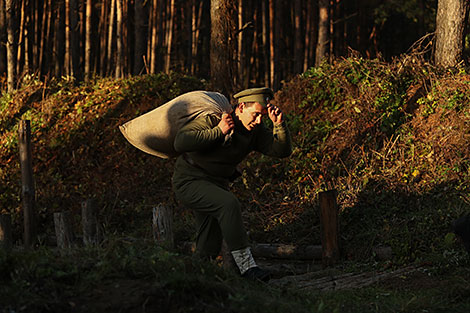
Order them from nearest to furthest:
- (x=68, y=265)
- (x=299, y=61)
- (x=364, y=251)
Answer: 1. (x=68, y=265)
2. (x=364, y=251)
3. (x=299, y=61)

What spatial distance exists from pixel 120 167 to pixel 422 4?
1400 cm

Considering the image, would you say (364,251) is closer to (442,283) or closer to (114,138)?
(442,283)

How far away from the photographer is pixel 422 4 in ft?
74.3

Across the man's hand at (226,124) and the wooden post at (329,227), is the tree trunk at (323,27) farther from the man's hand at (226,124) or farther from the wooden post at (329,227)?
the man's hand at (226,124)

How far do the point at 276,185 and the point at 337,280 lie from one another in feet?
14.6

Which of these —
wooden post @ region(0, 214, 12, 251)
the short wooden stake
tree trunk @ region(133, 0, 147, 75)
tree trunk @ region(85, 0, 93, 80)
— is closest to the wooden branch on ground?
the short wooden stake

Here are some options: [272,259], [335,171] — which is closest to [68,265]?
[272,259]

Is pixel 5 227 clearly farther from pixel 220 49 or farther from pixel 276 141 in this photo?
pixel 220 49

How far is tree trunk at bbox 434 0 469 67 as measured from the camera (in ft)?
43.6

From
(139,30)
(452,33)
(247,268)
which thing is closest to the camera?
(247,268)

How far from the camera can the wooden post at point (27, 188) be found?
9.66 m

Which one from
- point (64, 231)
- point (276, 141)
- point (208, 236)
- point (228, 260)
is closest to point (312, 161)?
point (64, 231)

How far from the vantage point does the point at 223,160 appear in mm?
6074

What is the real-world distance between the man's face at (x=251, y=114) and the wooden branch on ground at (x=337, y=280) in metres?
1.79
